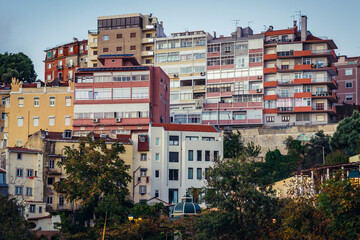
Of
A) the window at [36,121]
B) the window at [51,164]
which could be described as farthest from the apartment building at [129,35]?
the window at [51,164]

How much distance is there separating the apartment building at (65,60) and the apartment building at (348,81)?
153 feet

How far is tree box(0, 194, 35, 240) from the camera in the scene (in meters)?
Answer: 60.2

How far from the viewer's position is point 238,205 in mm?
57188

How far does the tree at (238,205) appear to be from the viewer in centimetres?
5600

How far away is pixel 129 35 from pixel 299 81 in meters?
32.1

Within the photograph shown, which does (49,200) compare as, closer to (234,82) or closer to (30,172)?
(30,172)

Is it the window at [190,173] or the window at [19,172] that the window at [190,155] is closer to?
the window at [190,173]

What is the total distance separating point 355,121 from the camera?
94.1 m

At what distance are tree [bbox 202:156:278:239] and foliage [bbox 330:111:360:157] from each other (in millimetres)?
34487

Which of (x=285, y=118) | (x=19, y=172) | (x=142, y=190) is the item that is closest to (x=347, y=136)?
(x=285, y=118)

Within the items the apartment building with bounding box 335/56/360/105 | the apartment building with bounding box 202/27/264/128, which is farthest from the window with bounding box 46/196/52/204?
the apartment building with bounding box 335/56/360/105

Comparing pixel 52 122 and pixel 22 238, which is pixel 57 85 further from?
pixel 22 238

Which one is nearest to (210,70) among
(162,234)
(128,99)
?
(128,99)

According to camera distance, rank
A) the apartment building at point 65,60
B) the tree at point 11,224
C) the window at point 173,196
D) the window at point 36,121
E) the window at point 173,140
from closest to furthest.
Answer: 1. the tree at point 11,224
2. the window at point 173,196
3. the window at point 173,140
4. the window at point 36,121
5. the apartment building at point 65,60
